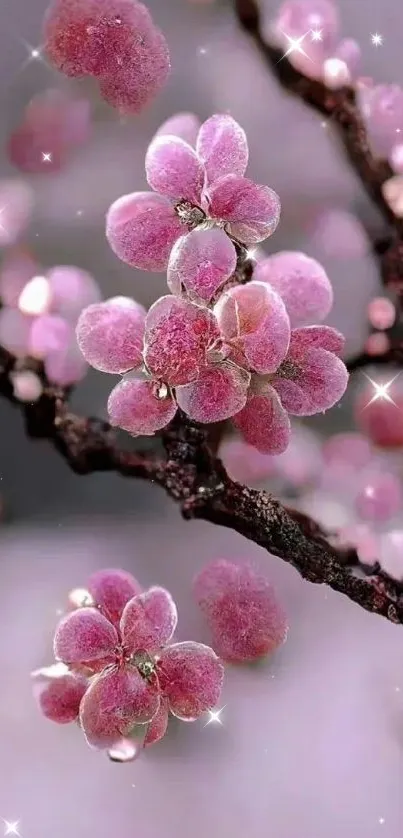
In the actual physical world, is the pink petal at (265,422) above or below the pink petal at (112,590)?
above

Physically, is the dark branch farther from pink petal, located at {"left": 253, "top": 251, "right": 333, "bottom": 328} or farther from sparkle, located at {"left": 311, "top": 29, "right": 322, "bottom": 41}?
sparkle, located at {"left": 311, "top": 29, "right": 322, "bottom": 41}

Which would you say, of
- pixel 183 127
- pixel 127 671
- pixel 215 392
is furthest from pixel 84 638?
pixel 183 127

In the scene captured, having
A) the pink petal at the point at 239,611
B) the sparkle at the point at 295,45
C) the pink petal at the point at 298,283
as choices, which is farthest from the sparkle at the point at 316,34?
the pink petal at the point at 239,611

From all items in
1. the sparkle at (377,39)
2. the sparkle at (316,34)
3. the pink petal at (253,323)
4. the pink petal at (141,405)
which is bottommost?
the pink petal at (141,405)

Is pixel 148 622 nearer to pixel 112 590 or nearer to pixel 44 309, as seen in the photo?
pixel 112 590

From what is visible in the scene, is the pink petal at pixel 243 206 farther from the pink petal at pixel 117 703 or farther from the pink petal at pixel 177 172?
the pink petal at pixel 117 703

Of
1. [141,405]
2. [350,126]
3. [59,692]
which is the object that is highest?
[350,126]
